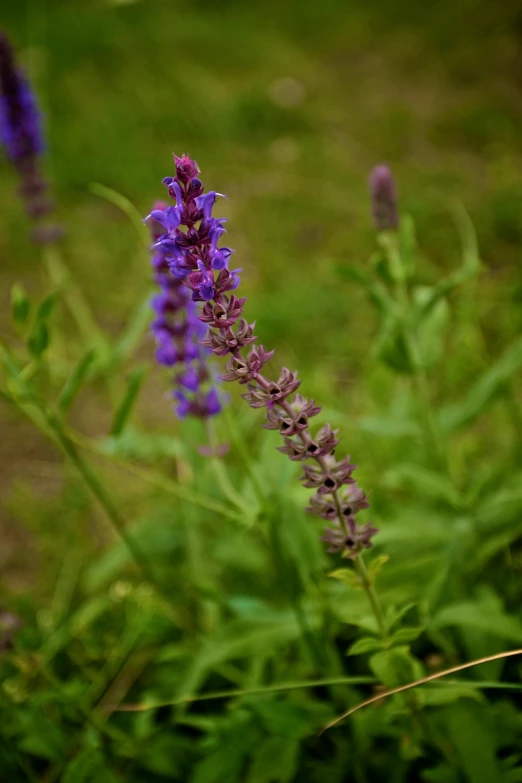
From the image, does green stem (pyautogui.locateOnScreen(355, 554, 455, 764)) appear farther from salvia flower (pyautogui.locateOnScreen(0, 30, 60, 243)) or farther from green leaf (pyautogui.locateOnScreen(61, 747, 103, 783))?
salvia flower (pyautogui.locateOnScreen(0, 30, 60, 243))

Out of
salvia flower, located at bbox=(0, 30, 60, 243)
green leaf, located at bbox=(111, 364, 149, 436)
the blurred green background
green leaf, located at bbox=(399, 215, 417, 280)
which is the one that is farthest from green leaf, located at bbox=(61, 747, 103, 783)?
salvia flower, located at bbox=(0, 30, 60, 243)

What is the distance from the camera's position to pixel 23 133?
281 cm

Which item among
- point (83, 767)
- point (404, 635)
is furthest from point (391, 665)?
point (83, 767)

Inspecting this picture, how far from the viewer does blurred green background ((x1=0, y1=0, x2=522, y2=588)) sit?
11.3ft

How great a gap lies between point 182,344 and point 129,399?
0.64 feet

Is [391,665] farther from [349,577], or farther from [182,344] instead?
[182,344]

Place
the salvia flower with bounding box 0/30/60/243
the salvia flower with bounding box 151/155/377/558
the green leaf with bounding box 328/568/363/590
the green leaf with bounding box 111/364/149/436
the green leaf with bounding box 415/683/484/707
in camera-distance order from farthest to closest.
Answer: the salvia flower with bounding box 0/30/60/243
the green leaf with bounding box 111/364/149/436
the green leaf with bounding box 415/683/484/707
the green leaf with bounding box 328/568/363/590
the salvia flower with bounding box 151/155/377/558

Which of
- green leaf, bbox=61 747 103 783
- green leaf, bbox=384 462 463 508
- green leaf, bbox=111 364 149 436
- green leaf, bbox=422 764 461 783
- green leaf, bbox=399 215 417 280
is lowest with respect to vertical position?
green leaf, bbox=422 764 461 783

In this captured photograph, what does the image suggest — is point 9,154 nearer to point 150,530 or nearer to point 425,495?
point 150,530

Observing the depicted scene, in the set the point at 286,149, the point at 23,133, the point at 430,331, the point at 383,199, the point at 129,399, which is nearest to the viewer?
the point at 129,399

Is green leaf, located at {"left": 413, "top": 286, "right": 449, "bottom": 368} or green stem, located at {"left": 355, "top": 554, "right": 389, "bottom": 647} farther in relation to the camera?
green leaf, located at {"left": 413, "top": 286, "right": 449, "bottom": 368}

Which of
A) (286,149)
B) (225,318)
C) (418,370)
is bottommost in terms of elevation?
(225,318)

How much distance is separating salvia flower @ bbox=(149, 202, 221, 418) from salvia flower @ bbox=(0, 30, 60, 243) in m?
1.49

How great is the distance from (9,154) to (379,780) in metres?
2.75
